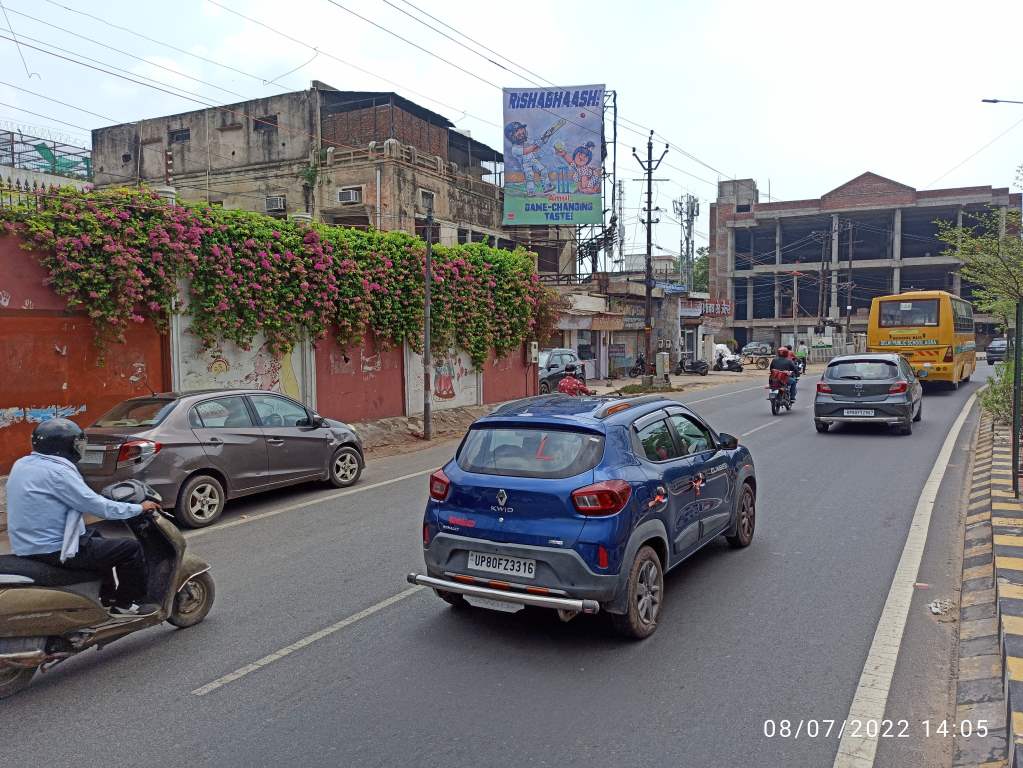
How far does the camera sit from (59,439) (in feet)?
15.0

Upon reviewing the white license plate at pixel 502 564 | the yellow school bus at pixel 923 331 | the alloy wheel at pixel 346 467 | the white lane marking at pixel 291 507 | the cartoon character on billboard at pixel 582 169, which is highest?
the cartoon character on billboard at pixel 582 169

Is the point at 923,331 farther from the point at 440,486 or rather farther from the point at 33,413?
Result: the point at 33,413

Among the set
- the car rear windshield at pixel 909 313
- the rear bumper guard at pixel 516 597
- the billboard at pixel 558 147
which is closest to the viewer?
the rear bumper guard at pixel 516 597

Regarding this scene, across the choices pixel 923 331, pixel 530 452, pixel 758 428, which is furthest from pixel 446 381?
pixel 923 331

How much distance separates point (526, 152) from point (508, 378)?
16.1 meters

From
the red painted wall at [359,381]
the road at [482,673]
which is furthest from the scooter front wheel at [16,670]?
the red painted wall at [359,381]

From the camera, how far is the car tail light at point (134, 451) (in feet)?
26.7

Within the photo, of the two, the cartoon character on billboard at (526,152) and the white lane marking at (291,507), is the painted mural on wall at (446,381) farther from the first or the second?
the cartoon character on billboard at (526,152)

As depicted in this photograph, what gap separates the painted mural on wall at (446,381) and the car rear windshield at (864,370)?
9.03 metres

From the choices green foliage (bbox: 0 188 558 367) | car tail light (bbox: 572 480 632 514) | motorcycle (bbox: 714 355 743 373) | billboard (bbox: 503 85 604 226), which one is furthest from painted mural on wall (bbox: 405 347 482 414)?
motorcycle (bbox: 714 355 743 373)

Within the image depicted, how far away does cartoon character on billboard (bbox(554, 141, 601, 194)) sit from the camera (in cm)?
3409

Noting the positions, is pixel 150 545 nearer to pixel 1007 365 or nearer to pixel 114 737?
pixel 114 737

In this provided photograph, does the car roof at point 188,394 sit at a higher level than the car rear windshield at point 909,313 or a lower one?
lower

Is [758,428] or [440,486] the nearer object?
[440,486]
